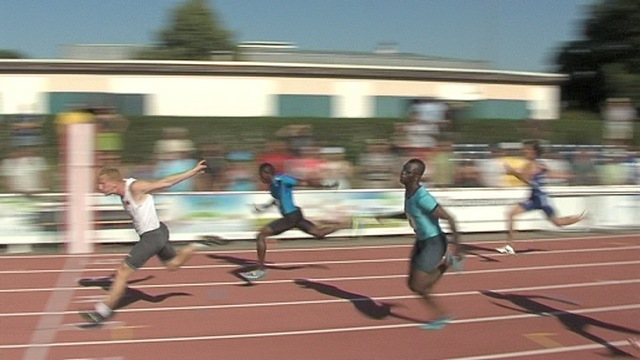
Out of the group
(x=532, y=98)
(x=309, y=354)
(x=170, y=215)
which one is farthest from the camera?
(x=532, y=98)

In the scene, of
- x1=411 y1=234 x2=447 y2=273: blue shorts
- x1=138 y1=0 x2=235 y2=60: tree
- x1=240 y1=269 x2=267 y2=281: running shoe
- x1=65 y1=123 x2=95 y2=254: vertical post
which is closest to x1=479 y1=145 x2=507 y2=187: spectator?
x1=240 y1=269 x2=267 y2=281: running shoe

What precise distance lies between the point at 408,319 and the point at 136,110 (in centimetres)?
1807

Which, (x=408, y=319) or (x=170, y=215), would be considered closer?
(x=408, y=319)

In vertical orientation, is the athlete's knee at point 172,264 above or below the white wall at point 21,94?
below

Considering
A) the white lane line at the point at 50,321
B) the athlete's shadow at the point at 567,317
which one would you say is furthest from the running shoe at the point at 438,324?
the white lane line at the point at 50,321

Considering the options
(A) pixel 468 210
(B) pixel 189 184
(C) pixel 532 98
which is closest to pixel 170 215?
(B) pixel 189 184

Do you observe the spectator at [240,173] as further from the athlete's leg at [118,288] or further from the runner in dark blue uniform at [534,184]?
the athlete's leg at [118,288]

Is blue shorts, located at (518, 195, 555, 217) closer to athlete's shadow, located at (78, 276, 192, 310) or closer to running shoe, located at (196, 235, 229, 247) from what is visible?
running shoe, located at (196, 235, 229, 247)

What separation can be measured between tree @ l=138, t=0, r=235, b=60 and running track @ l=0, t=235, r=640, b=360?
43.6 meters

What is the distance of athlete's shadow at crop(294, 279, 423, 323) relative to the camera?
871 centimetres

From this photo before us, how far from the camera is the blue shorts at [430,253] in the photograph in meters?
7.76

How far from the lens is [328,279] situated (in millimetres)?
10859

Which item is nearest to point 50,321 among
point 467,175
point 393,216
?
point 393,216

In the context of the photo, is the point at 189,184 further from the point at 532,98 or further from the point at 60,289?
the point at 532,98
